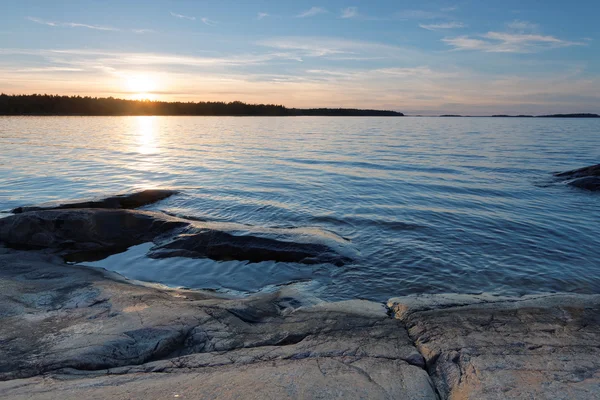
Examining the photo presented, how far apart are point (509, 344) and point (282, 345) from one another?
256 centimetres

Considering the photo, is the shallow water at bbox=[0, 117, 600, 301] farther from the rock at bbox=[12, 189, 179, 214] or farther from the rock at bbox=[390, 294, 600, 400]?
the rock at bbox=[390, 294, 600, 400]

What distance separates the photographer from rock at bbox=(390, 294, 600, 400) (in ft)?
12.0

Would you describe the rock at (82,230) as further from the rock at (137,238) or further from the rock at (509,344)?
the rock at (509,344)

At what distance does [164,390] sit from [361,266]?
5222 mm

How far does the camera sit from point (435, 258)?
340 inches

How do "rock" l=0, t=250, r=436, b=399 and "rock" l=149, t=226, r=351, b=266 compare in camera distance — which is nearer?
"rock" l=0, t=250, r=436, b=399

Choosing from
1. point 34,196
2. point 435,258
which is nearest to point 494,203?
point 435,258

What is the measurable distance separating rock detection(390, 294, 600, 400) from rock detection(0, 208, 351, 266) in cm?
300

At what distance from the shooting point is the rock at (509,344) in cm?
367

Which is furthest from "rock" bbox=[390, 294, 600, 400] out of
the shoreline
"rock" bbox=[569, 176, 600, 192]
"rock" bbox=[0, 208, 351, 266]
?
"rock" bbox=[569, 176, 600, 192]

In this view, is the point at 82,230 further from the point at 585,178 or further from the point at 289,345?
the point at 585,178

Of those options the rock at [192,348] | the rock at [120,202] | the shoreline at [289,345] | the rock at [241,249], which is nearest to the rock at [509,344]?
the shoreline at [289,345]

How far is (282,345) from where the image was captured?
4633 mm

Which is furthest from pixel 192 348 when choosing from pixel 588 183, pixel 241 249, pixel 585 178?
pixel 585 178
